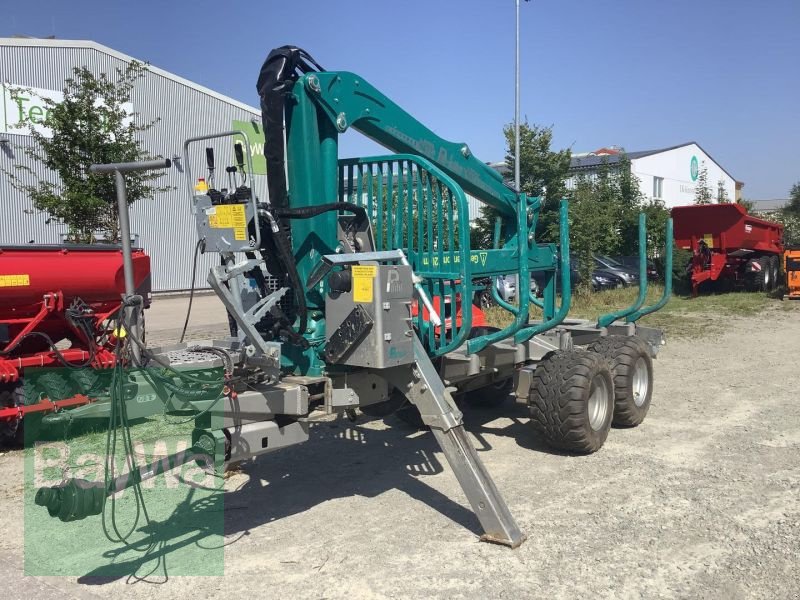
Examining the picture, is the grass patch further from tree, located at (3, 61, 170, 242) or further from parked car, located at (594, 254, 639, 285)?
tree, located at (3, 61, 170, 242)

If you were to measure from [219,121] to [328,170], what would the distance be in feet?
84.8

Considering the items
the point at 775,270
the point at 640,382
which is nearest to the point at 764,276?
the point at 775,270

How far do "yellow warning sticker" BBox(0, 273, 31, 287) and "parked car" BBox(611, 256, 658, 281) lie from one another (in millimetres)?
20087

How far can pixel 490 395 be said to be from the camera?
26.5 feet

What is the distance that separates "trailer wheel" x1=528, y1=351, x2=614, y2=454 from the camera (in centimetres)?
610

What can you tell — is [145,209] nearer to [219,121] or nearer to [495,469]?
[219,121]

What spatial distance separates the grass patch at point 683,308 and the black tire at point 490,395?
4.08 meters

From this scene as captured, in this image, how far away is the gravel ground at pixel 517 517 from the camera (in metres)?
4.09

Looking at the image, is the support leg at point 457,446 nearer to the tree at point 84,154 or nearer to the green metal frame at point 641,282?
the green metal frame at point 641,282

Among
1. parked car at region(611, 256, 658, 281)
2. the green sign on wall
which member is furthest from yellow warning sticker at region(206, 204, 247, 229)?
parked car at region(611, 256, 658, 281)

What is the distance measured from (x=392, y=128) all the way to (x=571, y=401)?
2.70 metres

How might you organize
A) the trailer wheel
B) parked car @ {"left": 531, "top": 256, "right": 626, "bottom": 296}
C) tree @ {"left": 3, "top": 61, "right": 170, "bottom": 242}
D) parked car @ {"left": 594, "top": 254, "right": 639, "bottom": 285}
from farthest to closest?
parked car @ {"left": 594, "top": 254, "right": 639, "bottom": 285} < parked car @ {"left": 531, "top": 256, "right": 626, "bottom": 296} < tree @ {"left": 3, "top": 61, "right": 170, "bottom": 242} < the trailer wheel

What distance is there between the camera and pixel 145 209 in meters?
26.7

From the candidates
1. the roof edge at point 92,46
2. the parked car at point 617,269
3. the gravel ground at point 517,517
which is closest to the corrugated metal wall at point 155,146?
the roof edge at point 92,46
